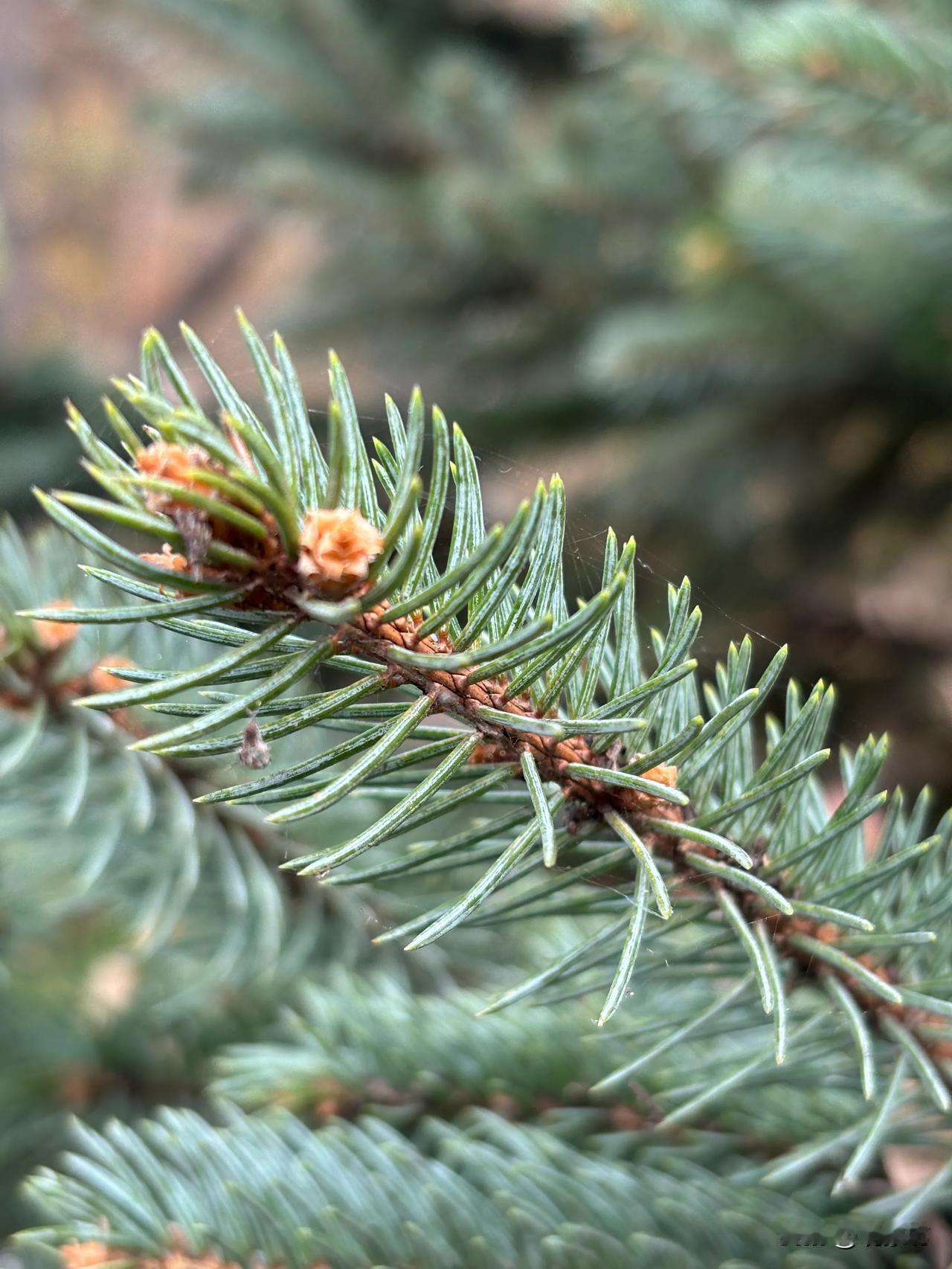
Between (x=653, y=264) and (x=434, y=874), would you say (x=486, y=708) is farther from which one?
(x=653, y=264)

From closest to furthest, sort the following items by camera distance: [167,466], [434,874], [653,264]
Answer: [167,466]
[434,874]
[653,264]

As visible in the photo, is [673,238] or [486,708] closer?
[486,708]

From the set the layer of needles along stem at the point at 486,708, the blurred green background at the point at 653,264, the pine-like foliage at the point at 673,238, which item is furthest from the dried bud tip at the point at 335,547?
the pine-like foliage at the point at 673,238

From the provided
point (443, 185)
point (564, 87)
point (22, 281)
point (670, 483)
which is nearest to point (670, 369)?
point (670, 483)

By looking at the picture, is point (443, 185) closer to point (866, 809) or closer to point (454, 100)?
point (454, 100)

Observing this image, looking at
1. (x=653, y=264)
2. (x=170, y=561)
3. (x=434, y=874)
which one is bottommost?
(x=434, y=874)

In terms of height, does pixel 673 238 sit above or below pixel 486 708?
above

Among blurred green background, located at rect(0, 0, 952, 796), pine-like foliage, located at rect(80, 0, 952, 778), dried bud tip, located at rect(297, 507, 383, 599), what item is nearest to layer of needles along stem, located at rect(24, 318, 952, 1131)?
dried bud tip, located at rect(297, 507, 383, 599)

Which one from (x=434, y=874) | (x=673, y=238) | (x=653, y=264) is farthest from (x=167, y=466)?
(x=653, y=264)
